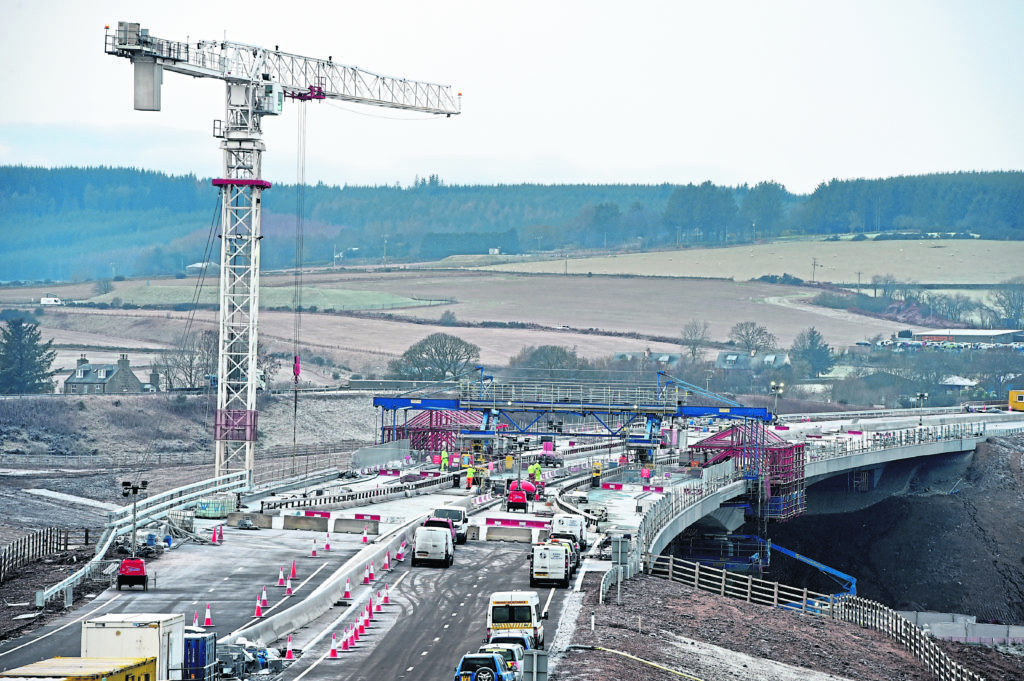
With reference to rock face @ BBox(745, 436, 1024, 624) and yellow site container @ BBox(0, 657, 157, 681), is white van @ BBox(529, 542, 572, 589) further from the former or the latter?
rock face @ BBox(745, 436, 1024, 624)

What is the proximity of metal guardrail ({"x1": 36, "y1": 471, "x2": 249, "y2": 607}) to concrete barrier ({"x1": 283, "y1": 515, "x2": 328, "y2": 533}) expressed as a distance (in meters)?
4.65

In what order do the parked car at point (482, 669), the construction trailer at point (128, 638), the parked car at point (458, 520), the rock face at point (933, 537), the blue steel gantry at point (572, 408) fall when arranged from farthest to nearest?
the rock face at point (933, 537) < the blue steel gantry at point (572, 408) < the parked car at point (458, 520) < the parked car at point (482, 669) < the construction trailer at point (128, 638)

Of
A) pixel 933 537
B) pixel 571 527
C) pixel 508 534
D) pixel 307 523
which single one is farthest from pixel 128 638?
Answer: pixel 933 537

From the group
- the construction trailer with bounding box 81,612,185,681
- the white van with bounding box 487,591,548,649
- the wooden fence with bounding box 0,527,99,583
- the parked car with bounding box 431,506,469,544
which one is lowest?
the wooden fence with bounding box 0,527,99,583

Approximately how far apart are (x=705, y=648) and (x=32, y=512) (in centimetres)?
6141

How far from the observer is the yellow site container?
88.9 ft

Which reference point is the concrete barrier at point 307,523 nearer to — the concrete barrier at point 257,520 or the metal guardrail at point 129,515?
the concrete barrier at point 257,520

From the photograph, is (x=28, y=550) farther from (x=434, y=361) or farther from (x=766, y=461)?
(x=434, y=361)

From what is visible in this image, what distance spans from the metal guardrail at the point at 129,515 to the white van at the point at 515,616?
45.2 feet

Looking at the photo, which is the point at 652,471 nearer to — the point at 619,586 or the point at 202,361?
the point at 619,586

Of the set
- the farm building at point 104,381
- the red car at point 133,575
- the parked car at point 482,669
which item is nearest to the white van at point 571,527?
the red car at point 133,575

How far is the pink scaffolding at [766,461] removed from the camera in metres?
93.2

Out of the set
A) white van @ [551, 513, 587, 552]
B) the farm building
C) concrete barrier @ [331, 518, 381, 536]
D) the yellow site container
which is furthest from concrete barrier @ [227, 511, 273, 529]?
the farm building

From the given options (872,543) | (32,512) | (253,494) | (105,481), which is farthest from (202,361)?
(253,494)
